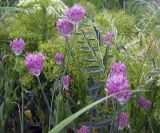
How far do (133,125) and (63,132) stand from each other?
20 centimetres

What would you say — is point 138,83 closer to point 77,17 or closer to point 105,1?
point 77,17

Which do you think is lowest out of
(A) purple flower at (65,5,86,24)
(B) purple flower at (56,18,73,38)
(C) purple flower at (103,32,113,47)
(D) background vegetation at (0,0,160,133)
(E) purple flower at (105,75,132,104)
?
(D) background vegetation at (0,0,160,133)

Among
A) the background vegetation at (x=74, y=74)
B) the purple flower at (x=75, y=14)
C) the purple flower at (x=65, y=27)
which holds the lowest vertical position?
the background vegetation at (x=74, y=74)

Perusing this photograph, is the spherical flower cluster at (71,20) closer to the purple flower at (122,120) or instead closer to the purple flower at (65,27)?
the purple flower at (65,27)

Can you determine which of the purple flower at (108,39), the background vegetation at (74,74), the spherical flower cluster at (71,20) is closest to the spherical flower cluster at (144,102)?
the background vegetation at (74,74)

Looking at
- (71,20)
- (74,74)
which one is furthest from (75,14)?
(74,74)

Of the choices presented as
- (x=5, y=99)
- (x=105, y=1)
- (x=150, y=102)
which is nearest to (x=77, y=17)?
(x=150, y=102)

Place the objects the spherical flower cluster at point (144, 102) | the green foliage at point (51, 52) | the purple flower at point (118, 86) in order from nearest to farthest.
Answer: the purple flower at point (118, 86)
the spherical flower cluster at point (144, 102)
the green foliage at point (51, 52)

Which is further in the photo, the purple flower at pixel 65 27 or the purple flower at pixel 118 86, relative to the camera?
the purple flower at pixel 65 27

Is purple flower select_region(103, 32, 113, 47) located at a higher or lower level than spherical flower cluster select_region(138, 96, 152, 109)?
higher

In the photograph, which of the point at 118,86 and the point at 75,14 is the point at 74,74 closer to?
the point at 75,14

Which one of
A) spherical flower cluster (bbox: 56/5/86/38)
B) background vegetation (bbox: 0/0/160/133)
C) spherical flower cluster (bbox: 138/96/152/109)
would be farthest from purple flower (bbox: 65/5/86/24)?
spherical flower cluster (bbox: 138/96/152/109)

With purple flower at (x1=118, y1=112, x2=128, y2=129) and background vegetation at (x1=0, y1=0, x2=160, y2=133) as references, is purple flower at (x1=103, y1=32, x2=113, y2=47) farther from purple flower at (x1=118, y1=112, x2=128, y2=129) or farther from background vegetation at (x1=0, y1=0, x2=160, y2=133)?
purple flower at (x1=118, y1=112, x2=128, y2=129)

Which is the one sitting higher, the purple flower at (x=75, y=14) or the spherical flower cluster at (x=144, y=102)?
the purple flower at (x=75, y=14)
